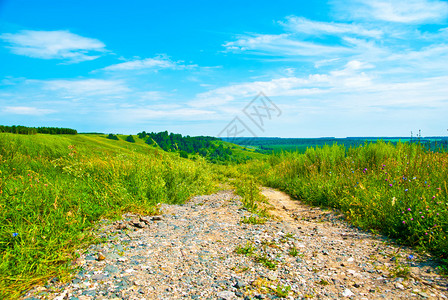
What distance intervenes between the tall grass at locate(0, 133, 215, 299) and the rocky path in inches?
10.3

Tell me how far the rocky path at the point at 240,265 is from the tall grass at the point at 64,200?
0.86ft

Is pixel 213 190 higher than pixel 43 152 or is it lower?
lower

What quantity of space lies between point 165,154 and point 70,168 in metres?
2.87

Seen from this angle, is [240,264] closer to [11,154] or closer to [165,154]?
[165,154]

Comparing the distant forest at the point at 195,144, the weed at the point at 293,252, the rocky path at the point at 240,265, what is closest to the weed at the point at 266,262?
the rocky path at the point at 240,265

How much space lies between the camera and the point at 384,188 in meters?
5.63

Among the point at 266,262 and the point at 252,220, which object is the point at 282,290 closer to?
the point at 266,262

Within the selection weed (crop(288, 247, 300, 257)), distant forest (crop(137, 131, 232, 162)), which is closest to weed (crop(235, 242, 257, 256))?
weed (crop(288, 247, 300, 257))

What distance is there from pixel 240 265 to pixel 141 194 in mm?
2836

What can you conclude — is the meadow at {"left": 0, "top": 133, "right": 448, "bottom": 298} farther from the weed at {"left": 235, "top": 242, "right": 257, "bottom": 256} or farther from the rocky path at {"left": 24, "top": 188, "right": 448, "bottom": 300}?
the weed at {"left": 235, "top": 242, "right": 257, "bottom": 256}

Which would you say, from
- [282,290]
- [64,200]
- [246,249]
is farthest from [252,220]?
[64,200]

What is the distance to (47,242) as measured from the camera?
10.6 ft

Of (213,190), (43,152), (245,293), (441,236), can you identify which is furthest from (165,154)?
(441,236)

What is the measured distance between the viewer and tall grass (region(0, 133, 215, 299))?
2938mm
